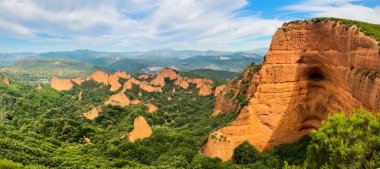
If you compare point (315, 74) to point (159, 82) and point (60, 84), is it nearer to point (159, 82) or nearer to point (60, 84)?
point (159, 82)

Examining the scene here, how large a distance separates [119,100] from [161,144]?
1981 inches

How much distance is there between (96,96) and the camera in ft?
376

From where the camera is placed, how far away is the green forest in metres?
21.6

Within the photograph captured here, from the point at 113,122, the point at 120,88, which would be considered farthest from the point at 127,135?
the point at 120,88

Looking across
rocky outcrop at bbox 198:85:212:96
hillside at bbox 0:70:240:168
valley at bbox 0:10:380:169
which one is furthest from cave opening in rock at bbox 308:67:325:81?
rocky outcrop at bbox 198:85:212:96

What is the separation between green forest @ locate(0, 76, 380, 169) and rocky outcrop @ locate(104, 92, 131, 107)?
582cm

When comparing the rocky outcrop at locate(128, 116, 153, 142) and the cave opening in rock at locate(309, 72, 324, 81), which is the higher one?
the cave opening in rock at locate(309, 72, 324, 81)

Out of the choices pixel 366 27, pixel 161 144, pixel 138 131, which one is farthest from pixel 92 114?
pixel 366 27

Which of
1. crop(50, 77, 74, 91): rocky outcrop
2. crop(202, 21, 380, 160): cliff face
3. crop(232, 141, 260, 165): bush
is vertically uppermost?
crop(202, 21, 380, 160): cliff face

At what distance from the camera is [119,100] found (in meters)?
98.6

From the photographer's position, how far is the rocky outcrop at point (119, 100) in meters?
96.8

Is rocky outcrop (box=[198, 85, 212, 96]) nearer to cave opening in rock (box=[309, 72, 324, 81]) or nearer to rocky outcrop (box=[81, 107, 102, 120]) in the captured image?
rocky outcrop (box=[81, 107, 102, 120])

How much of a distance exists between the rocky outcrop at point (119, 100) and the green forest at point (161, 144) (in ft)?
19.1

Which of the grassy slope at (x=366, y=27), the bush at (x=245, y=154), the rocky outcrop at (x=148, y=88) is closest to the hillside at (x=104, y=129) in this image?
the rocky outcrop at (x=148, y=88)
